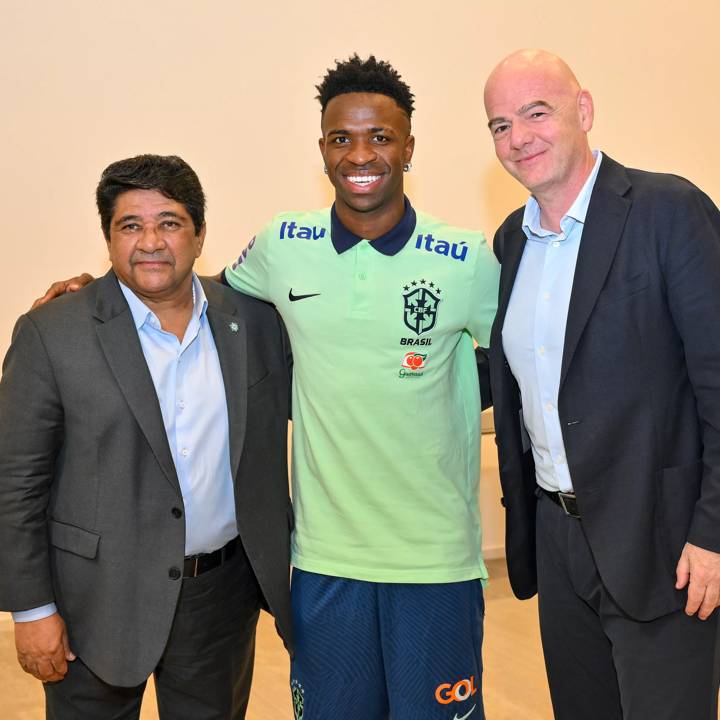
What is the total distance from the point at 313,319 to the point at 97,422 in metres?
0.54

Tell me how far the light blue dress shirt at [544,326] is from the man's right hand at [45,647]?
113cm

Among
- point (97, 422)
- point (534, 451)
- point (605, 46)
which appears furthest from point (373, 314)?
point (605, 46)

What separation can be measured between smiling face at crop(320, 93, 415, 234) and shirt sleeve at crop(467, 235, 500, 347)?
0.23 meters

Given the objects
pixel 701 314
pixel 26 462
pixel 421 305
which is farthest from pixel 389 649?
pixel 701 314

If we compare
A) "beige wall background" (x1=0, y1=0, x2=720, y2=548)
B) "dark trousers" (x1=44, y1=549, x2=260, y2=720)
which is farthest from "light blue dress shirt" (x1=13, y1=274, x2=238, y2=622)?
"beige wall background" (x1=0, y1=0, x2=720, y2=548)

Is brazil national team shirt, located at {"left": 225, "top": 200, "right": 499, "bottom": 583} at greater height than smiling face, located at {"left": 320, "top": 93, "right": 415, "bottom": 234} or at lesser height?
lesser

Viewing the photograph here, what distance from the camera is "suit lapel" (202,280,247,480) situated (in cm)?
222

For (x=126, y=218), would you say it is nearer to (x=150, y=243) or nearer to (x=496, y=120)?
(x=150, y=243)

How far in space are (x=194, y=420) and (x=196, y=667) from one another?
592mm

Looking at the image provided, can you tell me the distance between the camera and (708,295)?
1.91m

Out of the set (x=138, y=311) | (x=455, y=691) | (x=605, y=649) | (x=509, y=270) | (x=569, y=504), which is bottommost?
(x=455, y=691)

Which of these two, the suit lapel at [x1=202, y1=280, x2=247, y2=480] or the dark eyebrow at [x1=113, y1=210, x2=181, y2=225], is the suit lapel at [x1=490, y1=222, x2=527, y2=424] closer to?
the suit lapel at [x1=202, y1=280, x2=247, y2=480]

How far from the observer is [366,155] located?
2250 mm

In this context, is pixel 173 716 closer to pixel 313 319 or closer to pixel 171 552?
pixel 171 552
